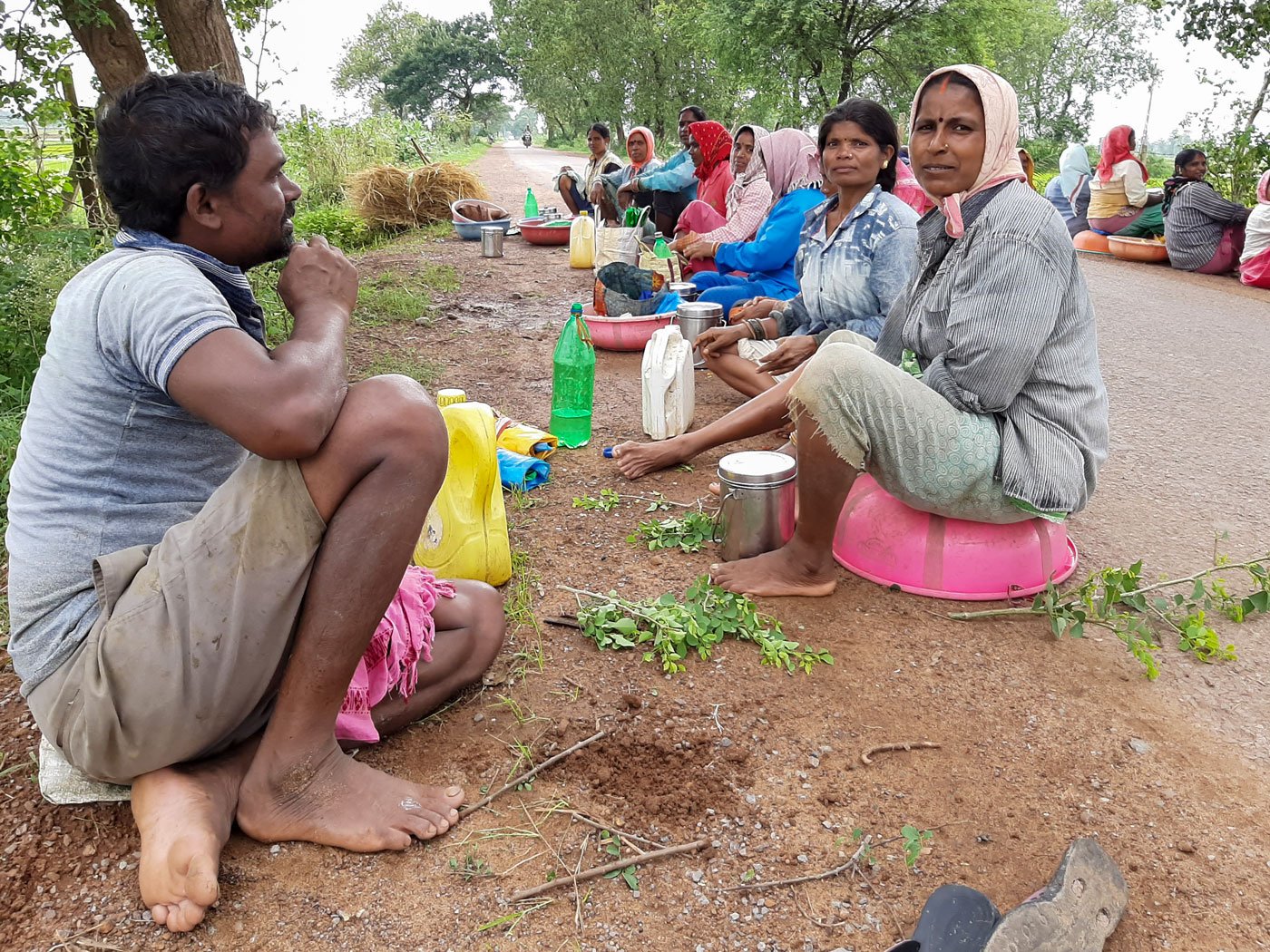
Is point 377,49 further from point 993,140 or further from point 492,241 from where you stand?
point 993,140

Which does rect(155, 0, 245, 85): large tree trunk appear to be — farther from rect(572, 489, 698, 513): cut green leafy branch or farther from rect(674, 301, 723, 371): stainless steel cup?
rect(572, 489, 698, 513): cut green leafy branch

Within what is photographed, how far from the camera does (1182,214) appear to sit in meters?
8.79

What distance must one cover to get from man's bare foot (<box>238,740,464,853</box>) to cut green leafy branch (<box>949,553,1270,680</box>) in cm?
165

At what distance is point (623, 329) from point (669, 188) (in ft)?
11.1

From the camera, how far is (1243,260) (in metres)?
8.37

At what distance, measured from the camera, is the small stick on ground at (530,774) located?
5.89ft

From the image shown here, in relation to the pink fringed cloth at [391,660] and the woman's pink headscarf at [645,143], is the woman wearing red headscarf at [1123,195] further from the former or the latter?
the pink fringed cloth at [391,660]

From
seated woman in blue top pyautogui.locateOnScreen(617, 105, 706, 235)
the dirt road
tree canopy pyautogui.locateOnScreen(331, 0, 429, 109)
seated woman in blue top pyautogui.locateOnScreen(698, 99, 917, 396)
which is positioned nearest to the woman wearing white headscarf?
seated woman in blue top pyautogui.locateOnScreen(617, 105, 706, 235)

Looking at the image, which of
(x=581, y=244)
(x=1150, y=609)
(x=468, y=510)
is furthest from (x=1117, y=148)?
(x=468, y=510)

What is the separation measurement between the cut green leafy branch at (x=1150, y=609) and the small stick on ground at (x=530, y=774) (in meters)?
1.20

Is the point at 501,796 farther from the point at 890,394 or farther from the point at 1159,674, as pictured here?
the point at 1159,674

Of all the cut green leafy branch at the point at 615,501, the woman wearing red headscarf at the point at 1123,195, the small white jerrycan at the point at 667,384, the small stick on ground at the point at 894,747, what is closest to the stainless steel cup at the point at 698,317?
the small white jerrycan at the point at 667,384

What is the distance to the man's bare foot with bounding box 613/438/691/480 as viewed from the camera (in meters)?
3.54

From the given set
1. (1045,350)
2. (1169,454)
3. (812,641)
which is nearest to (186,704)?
(812,641)
